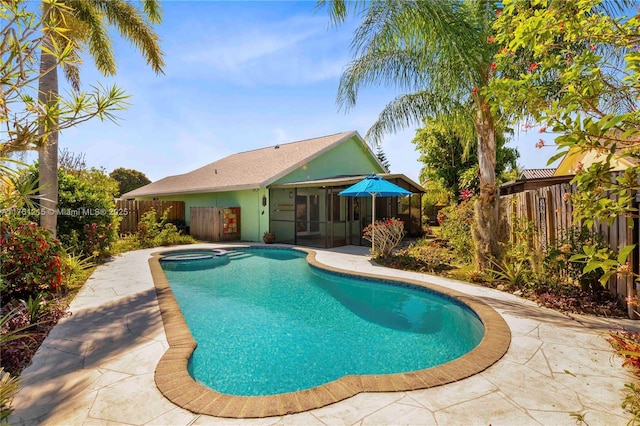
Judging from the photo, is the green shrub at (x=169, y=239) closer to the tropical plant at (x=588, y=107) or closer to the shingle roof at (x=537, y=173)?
the tropical plant at (x=588, y=107)

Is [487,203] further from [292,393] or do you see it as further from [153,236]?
[153,236]

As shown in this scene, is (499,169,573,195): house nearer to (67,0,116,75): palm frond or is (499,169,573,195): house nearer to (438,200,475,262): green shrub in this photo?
(438,200,475,262): green shrub

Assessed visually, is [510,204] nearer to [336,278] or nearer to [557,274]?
[557,274]

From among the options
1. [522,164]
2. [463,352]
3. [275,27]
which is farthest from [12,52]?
[522,164]

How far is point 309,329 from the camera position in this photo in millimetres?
5785

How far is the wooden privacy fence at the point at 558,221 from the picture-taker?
508 centimetres

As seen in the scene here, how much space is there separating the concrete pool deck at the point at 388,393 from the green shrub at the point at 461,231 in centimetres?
481

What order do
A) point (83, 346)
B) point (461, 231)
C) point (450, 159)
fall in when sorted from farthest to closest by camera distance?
point (450, 159), point (461, 231), point (83, 346)

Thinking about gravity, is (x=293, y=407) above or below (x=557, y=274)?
below

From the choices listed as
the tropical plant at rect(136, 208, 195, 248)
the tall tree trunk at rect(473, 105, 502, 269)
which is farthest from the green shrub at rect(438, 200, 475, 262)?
the tropical plant at rect(136, 208, 195, 248)

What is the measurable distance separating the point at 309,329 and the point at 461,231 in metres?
7.69

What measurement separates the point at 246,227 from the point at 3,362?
534 inches

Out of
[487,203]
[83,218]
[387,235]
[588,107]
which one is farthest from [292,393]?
[83,218]

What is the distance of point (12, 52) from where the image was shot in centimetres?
207
